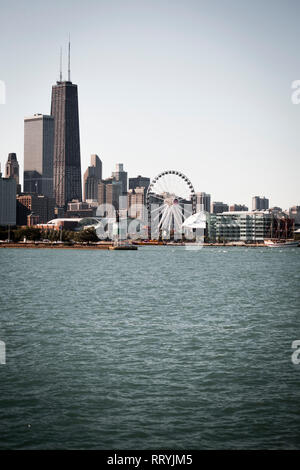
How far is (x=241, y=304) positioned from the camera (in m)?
46.9

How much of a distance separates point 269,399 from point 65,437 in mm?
7302

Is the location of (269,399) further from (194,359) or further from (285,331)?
(285,331)

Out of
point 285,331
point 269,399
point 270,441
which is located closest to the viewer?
point 270,441

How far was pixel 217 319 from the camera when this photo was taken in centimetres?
3809

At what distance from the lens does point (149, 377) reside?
23.0 metres

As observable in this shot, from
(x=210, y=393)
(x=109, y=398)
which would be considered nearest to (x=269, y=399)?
(x=210, y=393)

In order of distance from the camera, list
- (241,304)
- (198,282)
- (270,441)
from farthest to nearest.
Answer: (198,282) → (241,304) → (270,441)

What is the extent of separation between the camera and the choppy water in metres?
17.3

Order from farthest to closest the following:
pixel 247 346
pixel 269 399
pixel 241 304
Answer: pixel 241 304 → pixel 247 346 → pixel 269 399

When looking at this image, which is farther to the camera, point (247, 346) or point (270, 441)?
point (247, 346)

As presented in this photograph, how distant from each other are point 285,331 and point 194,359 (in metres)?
9.13

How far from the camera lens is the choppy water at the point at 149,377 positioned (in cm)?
1727
